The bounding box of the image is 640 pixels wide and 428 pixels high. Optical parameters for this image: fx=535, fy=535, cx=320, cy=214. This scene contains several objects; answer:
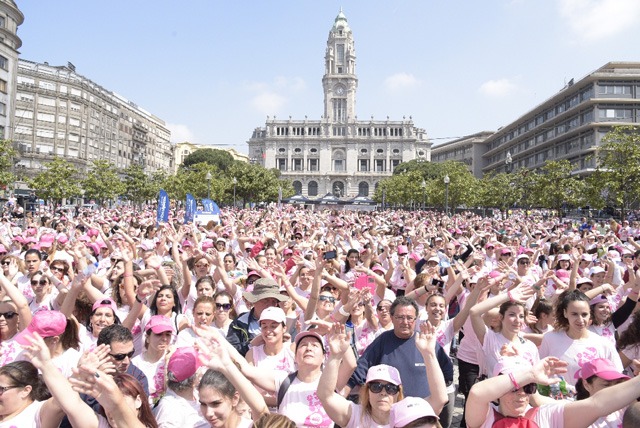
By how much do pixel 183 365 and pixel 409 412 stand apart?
163 cm

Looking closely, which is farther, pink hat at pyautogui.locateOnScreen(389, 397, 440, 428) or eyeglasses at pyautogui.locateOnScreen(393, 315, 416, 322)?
eyeglasses at pyautogui.locateOnScreen(393, 315, 416, 322)

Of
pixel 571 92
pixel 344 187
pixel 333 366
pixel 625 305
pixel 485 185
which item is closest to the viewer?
pixel 333 366

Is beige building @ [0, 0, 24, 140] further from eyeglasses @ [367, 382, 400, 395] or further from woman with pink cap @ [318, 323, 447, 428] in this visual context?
eyeglasses @ [367, 382, 400, 395]

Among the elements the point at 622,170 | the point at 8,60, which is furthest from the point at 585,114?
the point at 8,60

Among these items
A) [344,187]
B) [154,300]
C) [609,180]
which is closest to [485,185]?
[609,180]

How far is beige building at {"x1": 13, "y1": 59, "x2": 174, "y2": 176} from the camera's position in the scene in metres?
61.3

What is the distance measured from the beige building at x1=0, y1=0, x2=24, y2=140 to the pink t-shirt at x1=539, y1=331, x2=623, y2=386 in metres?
40.8

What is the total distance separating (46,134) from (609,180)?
2377 inches

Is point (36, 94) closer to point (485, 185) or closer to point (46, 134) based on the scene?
point (46, 134)

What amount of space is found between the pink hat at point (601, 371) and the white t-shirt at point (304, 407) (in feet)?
5.77

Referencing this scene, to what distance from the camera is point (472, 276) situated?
7734 millimetres

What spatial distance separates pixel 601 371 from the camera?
11.5 ft

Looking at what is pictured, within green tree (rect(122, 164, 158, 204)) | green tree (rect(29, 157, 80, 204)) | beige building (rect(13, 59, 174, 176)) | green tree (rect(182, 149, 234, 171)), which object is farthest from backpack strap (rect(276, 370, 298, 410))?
green tree (rect(182, 149, 234, 171))

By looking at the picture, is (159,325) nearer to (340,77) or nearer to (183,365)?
(183,365)
